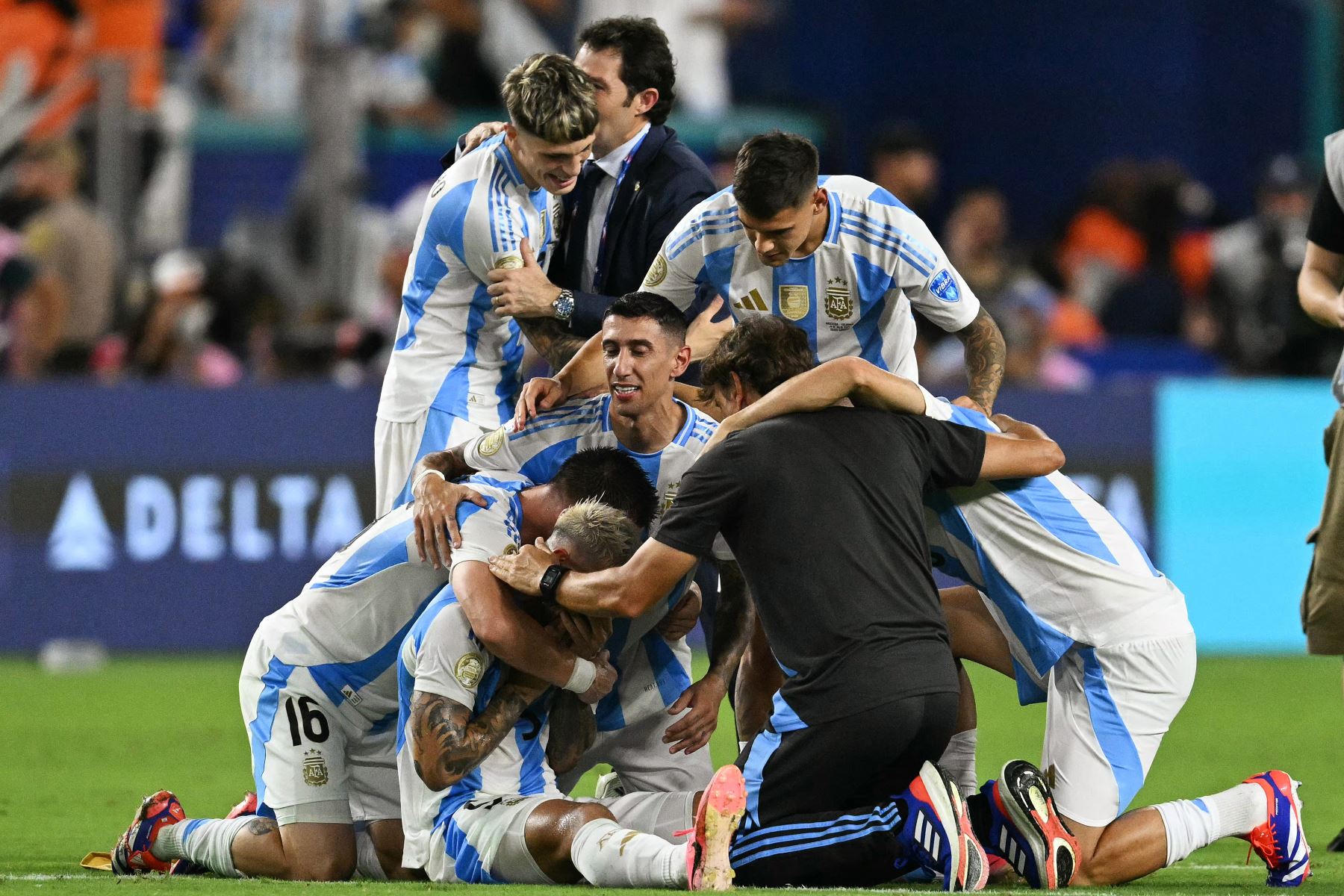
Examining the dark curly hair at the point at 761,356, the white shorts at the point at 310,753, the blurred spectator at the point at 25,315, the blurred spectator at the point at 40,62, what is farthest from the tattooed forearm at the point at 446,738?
the blurred spectator at the point at 40,62

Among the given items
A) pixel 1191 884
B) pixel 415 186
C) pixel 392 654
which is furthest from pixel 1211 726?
pixel 415 186

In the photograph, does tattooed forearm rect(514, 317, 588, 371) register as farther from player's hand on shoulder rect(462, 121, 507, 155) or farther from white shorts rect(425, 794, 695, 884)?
white shorts rect(425, 794, 695, 884)

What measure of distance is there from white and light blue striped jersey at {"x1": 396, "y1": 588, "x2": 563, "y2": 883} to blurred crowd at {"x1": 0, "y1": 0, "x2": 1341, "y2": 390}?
280 inches

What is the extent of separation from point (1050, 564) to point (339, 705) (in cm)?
224

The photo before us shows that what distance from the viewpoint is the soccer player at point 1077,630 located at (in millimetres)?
Result: 5867

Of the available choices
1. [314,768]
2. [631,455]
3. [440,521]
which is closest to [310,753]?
[314,768]

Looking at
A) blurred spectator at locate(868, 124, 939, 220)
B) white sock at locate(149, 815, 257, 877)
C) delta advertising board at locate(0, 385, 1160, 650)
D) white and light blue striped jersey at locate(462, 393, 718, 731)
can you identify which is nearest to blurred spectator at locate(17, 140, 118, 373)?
delta advertising board at locate(0, 385, 1160, 650)

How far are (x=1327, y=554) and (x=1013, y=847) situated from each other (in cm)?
181

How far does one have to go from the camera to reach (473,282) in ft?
24.9

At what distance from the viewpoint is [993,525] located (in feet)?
20.1

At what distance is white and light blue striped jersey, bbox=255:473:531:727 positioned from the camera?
631cm

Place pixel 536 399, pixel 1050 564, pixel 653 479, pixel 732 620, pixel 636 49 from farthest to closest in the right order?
pixel 636 49 < pixel 536 399 < pixel 732 620 < pixel 653 479 < pixel 1050 564

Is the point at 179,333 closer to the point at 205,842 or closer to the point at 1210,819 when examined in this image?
the point at 205,842

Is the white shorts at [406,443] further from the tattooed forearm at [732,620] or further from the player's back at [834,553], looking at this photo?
the player's back at [834,553]
